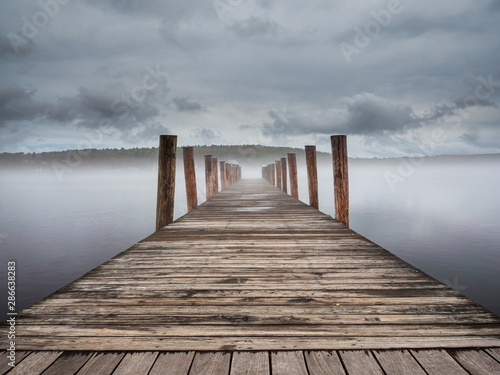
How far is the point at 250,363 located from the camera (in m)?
1.99

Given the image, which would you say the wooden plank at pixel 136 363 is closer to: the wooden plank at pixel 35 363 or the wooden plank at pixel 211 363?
the wooden plank at pixel 211 363

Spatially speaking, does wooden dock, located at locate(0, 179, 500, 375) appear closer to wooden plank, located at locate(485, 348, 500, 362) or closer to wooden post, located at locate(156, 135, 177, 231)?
wooden plank, located at locate(485, 348, 500, 362)

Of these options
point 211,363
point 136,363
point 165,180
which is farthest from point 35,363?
point 165,180

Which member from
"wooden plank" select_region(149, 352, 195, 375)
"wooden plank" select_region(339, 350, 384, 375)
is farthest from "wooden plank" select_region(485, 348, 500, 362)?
"wooden plank" select_region(149, 352, 195, 375)

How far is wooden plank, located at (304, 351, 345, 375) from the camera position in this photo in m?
1.92

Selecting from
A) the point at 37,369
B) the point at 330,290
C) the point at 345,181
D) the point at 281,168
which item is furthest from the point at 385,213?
the point at 37,369

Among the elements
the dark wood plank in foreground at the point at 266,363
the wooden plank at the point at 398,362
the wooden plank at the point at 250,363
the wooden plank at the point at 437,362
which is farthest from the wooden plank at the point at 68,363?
the wooden plank at the point at 437,362

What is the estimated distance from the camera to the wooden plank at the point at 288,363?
6.29 feet

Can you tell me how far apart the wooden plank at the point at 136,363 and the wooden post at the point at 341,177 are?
6.36 meters

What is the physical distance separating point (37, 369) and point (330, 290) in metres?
2.25

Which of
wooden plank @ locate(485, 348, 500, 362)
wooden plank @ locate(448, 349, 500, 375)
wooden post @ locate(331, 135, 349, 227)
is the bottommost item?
wooden plank @ locate(448, 349, 500, 375)

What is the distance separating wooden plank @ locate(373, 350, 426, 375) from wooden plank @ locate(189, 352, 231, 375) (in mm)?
912

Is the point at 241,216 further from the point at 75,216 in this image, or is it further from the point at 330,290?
the point at 75,216

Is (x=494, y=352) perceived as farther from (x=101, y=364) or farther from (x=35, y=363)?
(x=35, y=363)
